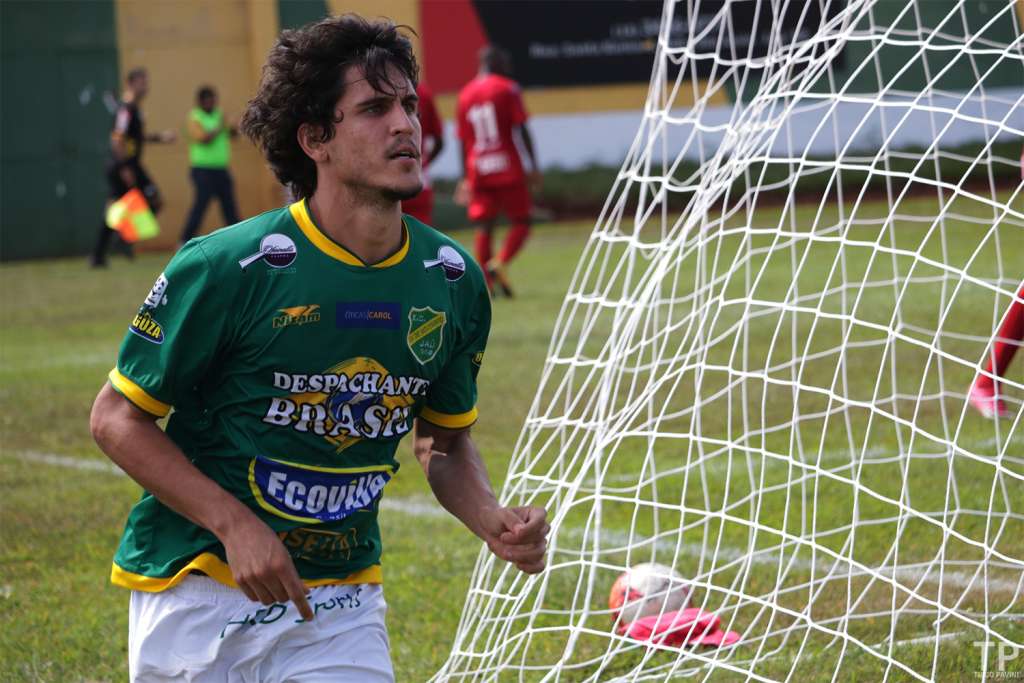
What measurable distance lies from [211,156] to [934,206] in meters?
9.13

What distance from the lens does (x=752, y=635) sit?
13.5 feet

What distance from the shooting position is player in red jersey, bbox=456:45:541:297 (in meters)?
12.5

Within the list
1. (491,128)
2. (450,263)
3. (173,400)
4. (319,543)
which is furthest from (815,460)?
(491,128)

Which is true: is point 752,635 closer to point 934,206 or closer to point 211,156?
point 211,156

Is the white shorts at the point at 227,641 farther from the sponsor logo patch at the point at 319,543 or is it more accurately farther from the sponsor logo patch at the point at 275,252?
the sponsor logo patch at the point at 275,252

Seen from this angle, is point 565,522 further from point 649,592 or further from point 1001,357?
point 1001,357

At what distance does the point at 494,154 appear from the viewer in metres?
12.8

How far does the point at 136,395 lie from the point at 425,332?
1.78 ft

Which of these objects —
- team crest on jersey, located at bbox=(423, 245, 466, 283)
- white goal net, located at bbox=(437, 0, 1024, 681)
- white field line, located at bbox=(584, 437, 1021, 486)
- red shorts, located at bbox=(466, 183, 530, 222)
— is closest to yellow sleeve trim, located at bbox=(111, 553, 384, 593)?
team crest on jersey, located at bbox=(423, 245, 466, 283)

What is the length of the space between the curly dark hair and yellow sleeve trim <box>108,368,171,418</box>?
54cm

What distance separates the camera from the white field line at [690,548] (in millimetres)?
4391

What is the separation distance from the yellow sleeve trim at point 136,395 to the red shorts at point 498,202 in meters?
10.2

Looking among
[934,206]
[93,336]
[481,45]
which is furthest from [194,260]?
[481,45]

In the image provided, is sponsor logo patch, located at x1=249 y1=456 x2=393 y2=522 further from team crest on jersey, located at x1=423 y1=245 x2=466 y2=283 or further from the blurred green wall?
the blurred green wall
